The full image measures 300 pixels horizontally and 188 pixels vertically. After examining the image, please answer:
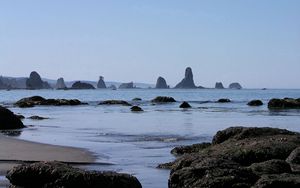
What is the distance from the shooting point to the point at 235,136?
17734 millimetres

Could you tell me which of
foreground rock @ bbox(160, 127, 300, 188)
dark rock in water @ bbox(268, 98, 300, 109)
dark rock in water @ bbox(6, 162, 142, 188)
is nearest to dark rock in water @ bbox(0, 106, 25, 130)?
foreground rock @ bbox(160, 127, 300, 188)

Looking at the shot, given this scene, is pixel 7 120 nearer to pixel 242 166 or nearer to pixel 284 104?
pixel 242 166

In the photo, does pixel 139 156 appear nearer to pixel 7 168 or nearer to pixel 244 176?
pixel 7 168

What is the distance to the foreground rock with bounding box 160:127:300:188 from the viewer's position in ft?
35.3

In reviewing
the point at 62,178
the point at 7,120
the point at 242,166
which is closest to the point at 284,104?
the point at 7,120

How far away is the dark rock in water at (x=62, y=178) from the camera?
10891 mm

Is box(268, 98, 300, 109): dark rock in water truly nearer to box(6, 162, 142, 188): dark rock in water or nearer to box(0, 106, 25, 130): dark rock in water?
box(0, 106, 25, 130): dark rock in water

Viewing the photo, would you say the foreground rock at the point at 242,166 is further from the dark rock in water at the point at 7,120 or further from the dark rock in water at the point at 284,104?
the dark rock in water at the point at 284,104

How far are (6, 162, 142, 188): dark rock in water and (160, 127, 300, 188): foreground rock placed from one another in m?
1.23

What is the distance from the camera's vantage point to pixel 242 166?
12.4 meters

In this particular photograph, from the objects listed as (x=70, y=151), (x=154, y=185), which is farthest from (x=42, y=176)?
(x=70, y=151)

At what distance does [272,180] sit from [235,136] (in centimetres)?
732

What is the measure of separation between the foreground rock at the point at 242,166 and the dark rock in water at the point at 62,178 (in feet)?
4.04

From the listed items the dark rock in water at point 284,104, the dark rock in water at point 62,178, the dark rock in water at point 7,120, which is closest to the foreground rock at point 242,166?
the dark rock in water at point 62,178
